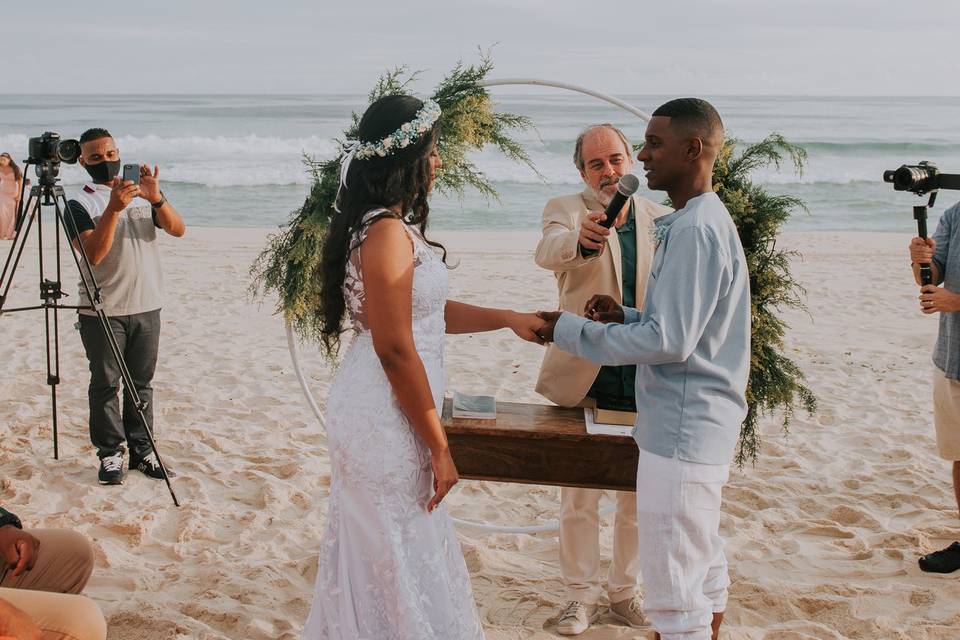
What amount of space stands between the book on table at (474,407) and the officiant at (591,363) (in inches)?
10.0

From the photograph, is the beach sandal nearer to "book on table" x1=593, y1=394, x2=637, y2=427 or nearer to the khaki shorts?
the khaki shorts

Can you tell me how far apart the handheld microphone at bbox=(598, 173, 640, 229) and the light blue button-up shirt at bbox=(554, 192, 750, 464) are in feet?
0.75

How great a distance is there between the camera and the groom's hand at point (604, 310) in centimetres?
282

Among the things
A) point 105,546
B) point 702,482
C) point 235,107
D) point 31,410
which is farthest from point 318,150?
point 702,482

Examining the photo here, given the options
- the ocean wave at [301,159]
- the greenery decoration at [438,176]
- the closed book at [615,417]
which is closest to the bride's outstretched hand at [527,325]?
the closed book at [615,417]

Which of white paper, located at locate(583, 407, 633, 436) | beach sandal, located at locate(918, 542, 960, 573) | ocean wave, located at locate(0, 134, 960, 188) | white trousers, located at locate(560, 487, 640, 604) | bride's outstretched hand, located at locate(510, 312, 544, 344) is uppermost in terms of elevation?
ocean wave, located at locate(0, 134, 960, 188)

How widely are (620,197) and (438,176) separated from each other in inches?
51.2

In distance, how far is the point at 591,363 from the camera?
10.8 ft

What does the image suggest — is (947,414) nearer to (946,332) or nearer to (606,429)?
(946,332)

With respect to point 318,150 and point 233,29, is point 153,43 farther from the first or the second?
point 318,150

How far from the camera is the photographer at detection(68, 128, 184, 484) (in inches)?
186

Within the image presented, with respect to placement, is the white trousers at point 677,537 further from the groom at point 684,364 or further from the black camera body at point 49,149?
the black camera body at point 49,149

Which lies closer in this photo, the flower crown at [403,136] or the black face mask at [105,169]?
the flower crown at [403,136]

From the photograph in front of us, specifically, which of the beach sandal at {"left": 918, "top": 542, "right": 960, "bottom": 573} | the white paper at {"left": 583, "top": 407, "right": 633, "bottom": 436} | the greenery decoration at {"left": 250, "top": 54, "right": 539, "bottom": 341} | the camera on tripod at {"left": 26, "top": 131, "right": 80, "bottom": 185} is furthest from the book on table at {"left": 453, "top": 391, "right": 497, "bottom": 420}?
the camera on tripod at {"left": 26, "top": 131, "right": 80, "bottom": 185}
